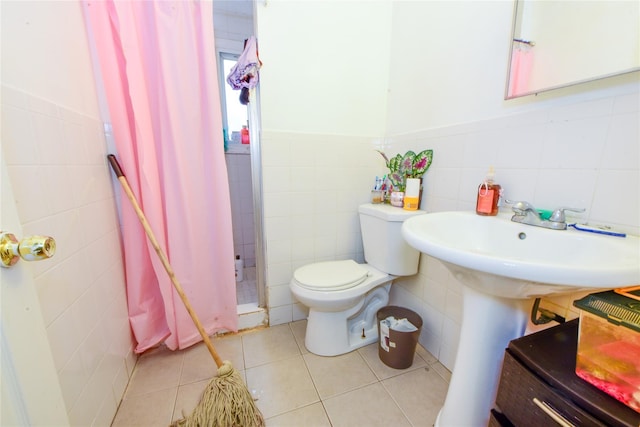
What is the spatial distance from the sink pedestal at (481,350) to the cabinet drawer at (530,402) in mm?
117

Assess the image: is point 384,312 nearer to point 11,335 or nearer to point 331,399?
point 331,399

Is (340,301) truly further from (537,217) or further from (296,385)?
(537,217)

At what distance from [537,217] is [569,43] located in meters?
0.56

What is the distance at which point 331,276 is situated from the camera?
1289mm

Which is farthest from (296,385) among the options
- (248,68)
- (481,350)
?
(248,68)

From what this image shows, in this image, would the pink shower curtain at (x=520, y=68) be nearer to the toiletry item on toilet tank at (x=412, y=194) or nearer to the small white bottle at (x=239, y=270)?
the toiletry item on toilet tank at (x=412, y=194)

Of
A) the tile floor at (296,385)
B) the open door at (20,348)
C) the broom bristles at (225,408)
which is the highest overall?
the open door at (20,348)

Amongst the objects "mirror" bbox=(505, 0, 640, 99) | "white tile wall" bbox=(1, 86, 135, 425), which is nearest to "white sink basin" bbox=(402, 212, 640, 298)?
"mirror" bbox=(505, 0, 640, 99)

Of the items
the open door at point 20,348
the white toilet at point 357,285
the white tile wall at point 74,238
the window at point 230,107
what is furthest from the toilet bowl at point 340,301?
the window at point 230,107

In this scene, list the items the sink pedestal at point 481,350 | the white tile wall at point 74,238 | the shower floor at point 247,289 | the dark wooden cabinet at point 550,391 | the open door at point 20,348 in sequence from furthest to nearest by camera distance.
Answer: the shower floor at point 247,289, the sink pedestal at point 481,350, the white tile wall at point 74,238, the dark wooden cabinet at point 550,391, the open door at point 20,348

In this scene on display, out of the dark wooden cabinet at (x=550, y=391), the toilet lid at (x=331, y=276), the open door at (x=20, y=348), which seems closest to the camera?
the open door at (x=20, y=348)

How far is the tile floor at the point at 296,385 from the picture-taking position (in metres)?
1.01

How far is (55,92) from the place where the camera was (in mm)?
784

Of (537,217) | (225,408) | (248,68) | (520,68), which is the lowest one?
(225,408)
